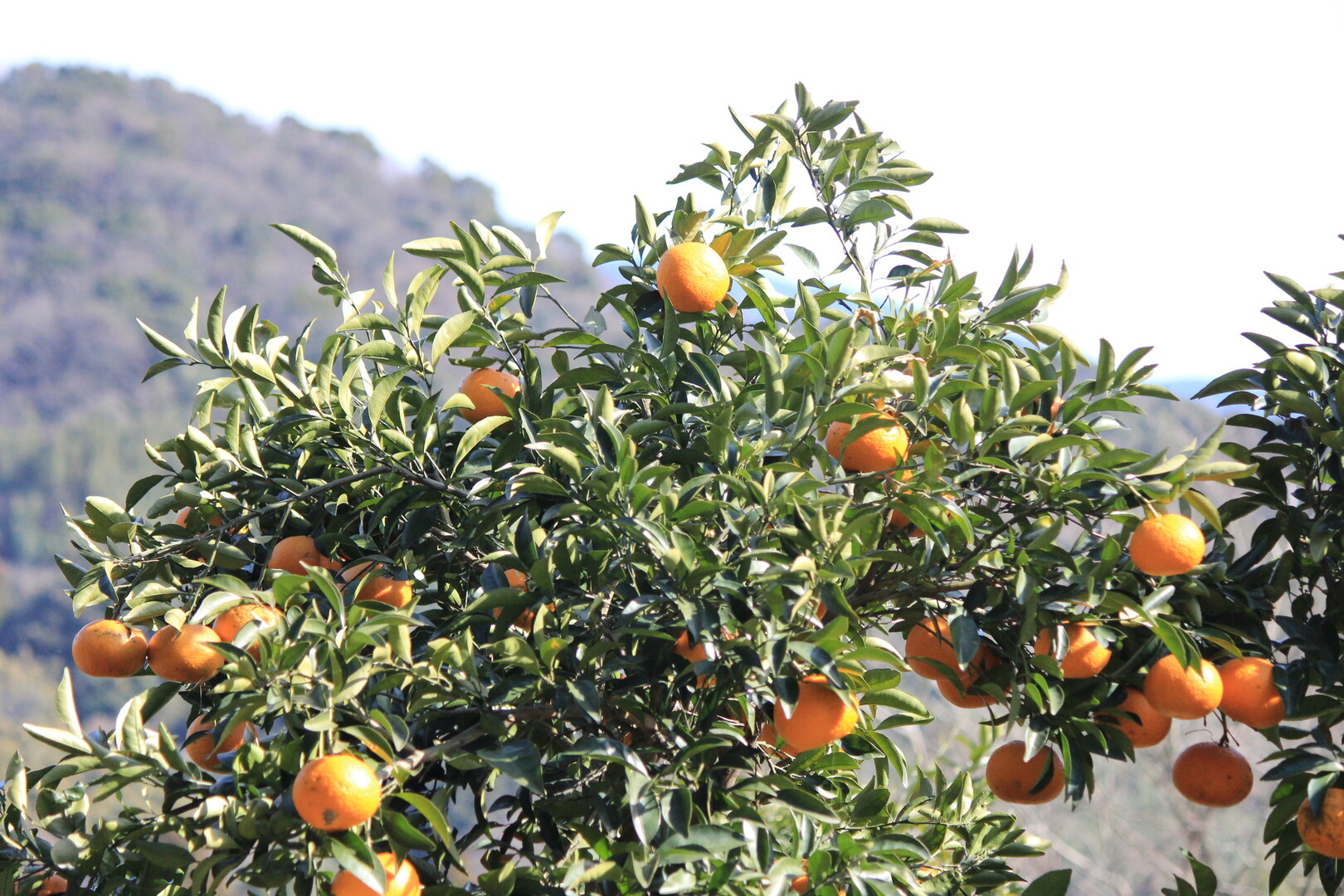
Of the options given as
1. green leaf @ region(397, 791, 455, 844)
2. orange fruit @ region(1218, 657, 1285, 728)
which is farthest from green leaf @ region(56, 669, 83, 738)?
orange fruit @ region(1218, 657, 1285, 728)

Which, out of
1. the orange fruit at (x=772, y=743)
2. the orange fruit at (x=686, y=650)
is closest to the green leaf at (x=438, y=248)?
the orange fruit at (x=686, y=650)

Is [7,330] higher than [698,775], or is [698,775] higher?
[698,775]

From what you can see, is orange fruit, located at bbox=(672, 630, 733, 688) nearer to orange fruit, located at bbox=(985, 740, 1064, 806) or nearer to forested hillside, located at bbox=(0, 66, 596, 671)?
orange fruit, located at bbox=(985, 740, 1064, 806)

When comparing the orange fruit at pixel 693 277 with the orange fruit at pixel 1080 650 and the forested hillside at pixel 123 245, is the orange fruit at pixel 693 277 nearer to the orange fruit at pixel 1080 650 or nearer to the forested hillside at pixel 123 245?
the orange fruit at pixel 1080 650

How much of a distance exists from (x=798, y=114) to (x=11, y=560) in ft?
126

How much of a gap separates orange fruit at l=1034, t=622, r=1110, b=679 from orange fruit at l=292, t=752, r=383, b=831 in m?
0.88

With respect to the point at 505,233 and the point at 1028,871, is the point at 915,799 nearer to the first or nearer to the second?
the point at 505,233

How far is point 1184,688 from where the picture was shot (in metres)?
1.36

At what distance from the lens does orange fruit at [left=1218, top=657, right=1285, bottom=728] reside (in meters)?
1.42

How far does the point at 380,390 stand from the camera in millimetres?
1432

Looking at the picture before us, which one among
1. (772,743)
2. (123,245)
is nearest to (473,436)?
(772,743)

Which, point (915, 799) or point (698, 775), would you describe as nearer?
point (698, 775)

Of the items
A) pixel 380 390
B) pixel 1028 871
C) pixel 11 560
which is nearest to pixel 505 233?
pixel 380 390

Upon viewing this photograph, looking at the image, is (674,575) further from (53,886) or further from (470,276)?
(53,886)
